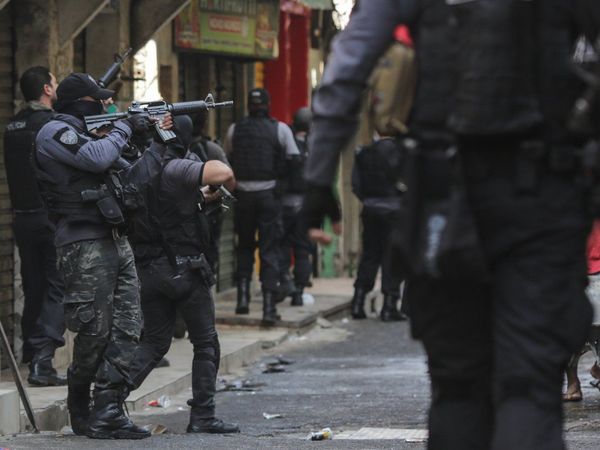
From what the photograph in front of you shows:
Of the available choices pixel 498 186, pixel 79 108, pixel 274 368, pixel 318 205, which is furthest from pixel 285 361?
pixel 498 186

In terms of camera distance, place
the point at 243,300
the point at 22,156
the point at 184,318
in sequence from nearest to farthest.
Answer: the point at 184,318
the point at 22,156
the point at 243,300

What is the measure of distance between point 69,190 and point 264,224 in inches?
277

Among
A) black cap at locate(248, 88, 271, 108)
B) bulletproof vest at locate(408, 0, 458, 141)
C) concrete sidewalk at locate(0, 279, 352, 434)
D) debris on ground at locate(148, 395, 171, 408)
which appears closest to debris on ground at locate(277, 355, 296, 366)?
concrete sidewalk at locate(0, 279, 352, 434)

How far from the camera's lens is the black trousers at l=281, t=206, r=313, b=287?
17031mm

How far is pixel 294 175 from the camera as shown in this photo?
53.3ft

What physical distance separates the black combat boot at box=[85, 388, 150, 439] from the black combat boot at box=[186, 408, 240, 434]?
57cm

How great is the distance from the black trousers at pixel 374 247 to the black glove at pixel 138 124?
7.73 meters

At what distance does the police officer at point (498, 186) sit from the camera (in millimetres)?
3979

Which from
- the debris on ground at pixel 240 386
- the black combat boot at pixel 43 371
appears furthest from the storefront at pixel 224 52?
the black combat boot at pixel 43 371

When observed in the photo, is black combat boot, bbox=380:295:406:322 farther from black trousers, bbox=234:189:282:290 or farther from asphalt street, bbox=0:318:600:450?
black trousers, bbox=234:189:282:290

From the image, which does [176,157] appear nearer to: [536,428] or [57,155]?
[57,155]

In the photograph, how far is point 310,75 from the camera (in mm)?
22406

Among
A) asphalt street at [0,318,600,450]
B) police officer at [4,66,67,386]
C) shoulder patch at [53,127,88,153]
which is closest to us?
asphalt street at [0,318,600,450]

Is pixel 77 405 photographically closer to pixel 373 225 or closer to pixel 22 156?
pixel 22 156
